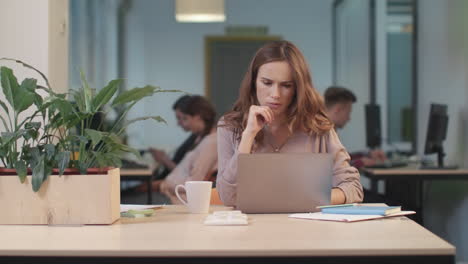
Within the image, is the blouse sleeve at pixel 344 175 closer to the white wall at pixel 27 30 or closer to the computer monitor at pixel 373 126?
the white wall at pixel 27 30

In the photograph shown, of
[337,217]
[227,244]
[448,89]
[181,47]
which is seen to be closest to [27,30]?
[337,217]

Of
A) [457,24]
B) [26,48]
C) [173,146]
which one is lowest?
[173,146]

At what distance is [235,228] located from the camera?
207 cm

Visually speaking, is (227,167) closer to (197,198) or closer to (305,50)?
(197,198)

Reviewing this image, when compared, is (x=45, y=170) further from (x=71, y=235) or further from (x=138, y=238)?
(x=138, y=238)

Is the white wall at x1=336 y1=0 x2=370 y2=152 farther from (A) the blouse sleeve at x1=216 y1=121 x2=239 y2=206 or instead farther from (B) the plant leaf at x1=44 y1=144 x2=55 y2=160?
(B) the plant leaf at x1=44 y1=144 x2=55 y2=160

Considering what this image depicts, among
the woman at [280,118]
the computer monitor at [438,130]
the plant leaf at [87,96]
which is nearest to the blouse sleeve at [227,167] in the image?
the woman at [280,118]

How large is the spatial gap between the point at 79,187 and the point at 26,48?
1.46 metres

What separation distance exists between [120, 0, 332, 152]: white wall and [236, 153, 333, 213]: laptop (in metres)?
8.24

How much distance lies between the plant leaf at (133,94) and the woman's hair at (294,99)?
73cm

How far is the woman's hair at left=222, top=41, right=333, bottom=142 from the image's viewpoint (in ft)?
9.46

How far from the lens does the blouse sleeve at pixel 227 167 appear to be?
2.75 meters

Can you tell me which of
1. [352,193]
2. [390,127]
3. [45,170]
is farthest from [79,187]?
[390,127]

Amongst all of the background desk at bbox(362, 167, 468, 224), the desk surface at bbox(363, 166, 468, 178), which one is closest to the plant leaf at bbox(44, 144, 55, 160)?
the background desk at bbox(362, 167, 468, 224)
